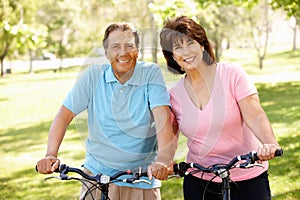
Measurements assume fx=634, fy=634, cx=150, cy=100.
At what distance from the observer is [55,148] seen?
3.65m

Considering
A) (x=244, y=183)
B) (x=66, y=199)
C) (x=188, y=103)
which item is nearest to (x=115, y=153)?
(x=188, y=103)

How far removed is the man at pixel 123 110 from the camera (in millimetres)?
3434

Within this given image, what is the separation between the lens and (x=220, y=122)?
11.4 feet

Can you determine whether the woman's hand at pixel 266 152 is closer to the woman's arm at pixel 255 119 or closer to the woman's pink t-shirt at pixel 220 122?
the woman's arm at pixel 255 119

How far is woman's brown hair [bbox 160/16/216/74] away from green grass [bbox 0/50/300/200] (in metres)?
0.18

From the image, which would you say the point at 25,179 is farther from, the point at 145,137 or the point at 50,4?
the point at 50,4

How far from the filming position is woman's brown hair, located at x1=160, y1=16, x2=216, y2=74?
3451 mm

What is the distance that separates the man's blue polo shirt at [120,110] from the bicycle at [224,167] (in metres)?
0.22

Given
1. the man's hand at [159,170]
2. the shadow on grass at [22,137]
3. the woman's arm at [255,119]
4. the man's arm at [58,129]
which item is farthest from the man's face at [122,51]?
the shadow on grass at [22,137]

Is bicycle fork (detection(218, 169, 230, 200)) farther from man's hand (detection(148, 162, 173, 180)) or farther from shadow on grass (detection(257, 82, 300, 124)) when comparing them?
shadow on grass (detection(257, 82, 300, 124))

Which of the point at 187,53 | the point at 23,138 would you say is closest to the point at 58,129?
the point at 187,53

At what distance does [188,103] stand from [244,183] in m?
0.57

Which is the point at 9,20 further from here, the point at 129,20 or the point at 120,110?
the point at 120,110

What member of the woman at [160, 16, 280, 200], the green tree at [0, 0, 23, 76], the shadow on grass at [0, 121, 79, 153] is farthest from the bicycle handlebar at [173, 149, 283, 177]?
the shadow on grass at [0, 121, 79, 153]
